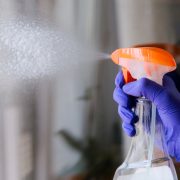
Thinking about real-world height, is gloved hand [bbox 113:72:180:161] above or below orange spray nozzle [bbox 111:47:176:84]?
below

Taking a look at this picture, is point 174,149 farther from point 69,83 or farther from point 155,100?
point 69,83

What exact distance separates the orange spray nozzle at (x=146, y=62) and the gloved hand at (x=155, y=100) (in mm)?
13

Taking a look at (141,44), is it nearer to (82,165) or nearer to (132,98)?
(132,98)

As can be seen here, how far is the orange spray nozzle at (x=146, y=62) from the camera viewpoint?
0.46 m

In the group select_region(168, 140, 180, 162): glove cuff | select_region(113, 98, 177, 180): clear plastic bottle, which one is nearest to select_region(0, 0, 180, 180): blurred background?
select_region(168, 140, 180, 162): glove cuff

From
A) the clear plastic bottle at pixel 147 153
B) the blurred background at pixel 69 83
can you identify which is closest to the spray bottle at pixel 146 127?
the clear plastic bottle at pixel 147 153

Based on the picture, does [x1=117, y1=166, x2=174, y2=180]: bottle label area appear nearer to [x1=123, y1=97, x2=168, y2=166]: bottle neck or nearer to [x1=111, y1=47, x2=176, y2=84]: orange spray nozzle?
[x1=123, y1=97, x2=168, y2=166]: bottle neck

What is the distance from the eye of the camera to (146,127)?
1.72 feet

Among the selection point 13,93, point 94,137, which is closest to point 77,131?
point 94,137

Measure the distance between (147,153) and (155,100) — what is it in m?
0.09

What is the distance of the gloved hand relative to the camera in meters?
0.49

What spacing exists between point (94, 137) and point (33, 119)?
16cm

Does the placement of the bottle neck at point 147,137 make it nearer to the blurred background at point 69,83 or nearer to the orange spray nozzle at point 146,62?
the orange spray nozzle at point 146,62

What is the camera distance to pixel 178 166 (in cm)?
66
